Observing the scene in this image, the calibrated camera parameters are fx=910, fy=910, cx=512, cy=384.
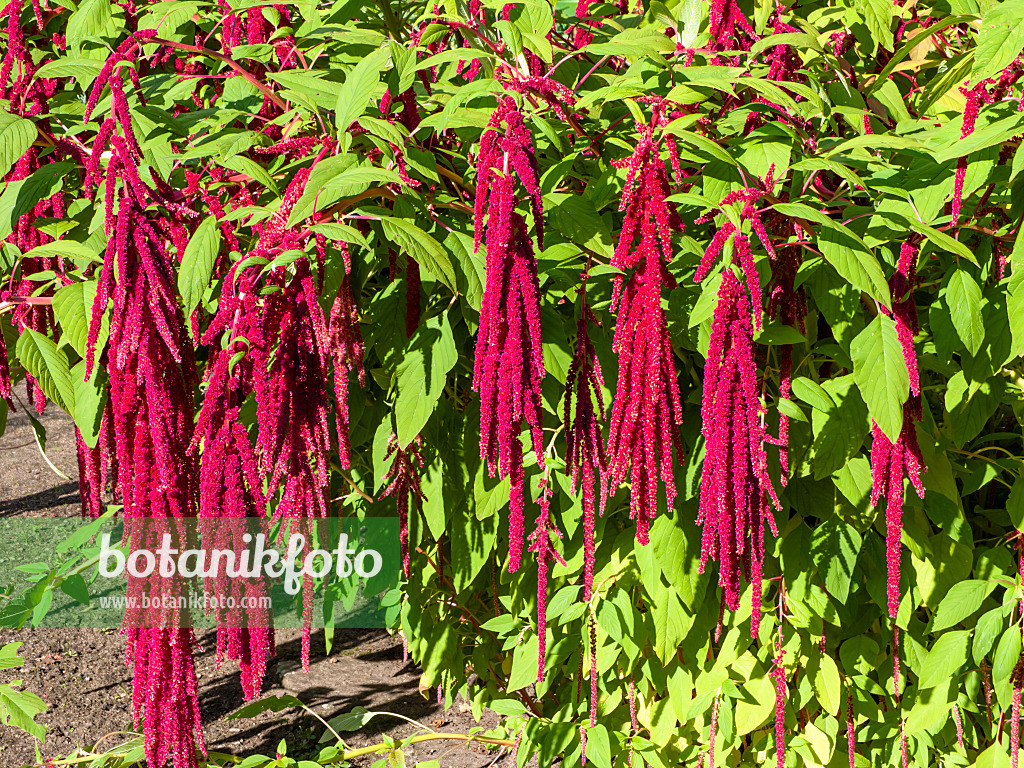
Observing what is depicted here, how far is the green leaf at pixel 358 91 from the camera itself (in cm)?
119

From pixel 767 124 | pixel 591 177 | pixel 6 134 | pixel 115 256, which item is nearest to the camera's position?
pixel 115 256

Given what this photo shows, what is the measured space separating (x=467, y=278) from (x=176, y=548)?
55 centimetres

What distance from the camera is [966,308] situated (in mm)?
1374

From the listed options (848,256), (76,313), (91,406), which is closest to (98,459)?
(91,406)

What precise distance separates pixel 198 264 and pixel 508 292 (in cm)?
49

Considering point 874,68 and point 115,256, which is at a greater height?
point 874,68

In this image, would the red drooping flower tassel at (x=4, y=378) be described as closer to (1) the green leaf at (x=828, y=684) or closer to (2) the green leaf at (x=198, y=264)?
(2) the green leaf at (x=198, y=264)

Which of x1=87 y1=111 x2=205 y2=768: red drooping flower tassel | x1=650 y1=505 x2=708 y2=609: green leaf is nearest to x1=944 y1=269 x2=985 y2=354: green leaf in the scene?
x1=650 y1=505 x2=708 y2=609: green leaf

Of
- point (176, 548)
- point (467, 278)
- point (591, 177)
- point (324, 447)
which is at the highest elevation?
point (591, 177)

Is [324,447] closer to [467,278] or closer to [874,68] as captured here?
[467,278]

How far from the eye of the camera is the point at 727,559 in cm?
120

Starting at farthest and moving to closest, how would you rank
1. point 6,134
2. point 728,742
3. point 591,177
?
point 728,742, point 591,177, point 6,134

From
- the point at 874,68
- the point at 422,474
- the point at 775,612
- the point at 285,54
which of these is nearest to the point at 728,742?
the point at 775,612

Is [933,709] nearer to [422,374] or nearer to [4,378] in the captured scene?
[422,374]
